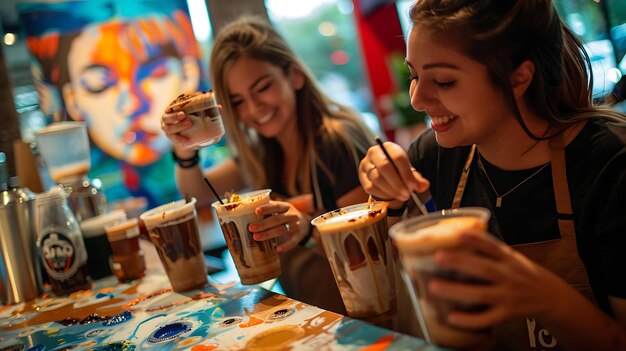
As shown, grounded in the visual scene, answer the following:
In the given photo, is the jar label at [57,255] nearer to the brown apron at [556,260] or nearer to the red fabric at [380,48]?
the brown apron at [556,260]

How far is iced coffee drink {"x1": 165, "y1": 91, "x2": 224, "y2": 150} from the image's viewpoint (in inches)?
71.9

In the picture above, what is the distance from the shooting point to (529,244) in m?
1.38

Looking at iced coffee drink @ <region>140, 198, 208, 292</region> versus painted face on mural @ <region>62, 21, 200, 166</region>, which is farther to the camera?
painted face on mural @ <region>62, 21, 200, 166</region>

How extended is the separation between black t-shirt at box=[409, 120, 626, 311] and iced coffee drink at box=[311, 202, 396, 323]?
45cm

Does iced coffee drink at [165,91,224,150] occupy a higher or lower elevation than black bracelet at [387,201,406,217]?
higher

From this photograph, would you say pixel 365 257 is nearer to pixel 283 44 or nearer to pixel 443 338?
pixel 443 338

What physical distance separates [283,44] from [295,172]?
61cm

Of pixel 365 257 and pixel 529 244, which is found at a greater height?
pixel 365 257

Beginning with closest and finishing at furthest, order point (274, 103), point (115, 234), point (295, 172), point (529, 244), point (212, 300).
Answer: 1. point (529, 244)
2. point (212, 300)
3. point (115, 234)
4. point (274, 103)
5. point (295, 172)

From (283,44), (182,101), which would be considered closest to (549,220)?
(182,101)

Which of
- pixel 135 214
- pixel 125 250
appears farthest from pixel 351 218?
pixel 135 214

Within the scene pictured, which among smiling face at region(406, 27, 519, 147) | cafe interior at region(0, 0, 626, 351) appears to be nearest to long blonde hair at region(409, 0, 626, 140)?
smiling face at region(406, 27, 519, 147)

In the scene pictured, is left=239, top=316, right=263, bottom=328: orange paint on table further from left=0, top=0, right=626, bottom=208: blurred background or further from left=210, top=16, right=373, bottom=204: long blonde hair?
left=0, top=0, right=626, bottom=208: blurred background

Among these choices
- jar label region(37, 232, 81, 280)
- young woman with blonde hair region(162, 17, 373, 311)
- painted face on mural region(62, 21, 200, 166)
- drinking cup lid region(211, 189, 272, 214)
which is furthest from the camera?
painted face on mural region(62, 21, 200, 166)
